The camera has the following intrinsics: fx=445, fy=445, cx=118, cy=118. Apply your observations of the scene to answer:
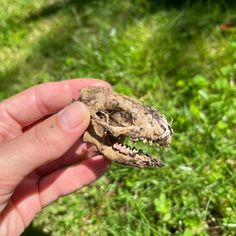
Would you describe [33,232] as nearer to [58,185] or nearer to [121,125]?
[58,185]

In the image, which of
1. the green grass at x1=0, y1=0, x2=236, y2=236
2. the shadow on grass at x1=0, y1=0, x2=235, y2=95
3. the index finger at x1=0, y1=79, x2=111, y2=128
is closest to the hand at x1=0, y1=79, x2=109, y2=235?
→ the index finger at x1=0, y1=79, x2=111, y2=128

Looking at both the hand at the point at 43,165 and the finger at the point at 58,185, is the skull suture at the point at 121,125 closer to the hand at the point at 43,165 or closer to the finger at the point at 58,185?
the hand at the point at 43,165

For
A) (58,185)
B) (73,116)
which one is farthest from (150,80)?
(73,116)

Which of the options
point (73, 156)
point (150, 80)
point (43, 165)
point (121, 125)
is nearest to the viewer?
point (121, 125)

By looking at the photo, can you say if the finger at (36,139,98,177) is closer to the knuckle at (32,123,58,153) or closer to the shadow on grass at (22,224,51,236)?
the shadow on grass at (22,224,51,236)

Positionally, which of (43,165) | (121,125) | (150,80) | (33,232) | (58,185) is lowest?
(33,232)

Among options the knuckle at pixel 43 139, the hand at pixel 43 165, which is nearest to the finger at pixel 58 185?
the hand at pixel 43 165
